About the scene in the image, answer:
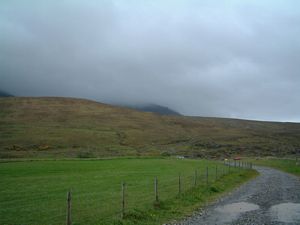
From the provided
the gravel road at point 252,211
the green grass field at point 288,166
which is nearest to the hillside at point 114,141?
the green grass field at point 288,166

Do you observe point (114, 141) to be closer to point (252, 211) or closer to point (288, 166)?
point (288, 166)

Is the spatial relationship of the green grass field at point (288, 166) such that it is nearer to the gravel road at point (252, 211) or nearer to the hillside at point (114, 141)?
the gravel road at point (252, 211)

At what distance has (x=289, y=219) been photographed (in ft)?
65.6

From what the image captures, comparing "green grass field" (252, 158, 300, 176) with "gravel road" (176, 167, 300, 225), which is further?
"green grass field" (252, 158, 300, 176)

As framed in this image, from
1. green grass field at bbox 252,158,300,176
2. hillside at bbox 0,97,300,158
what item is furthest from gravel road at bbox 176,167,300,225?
hillside at bbox 0,97,300,158

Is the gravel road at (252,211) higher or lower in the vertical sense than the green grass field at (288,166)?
higher

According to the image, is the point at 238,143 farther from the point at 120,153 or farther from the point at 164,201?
the point at 164,201

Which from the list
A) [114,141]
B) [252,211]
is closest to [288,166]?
[252,211]

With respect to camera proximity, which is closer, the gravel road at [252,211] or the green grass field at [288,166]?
the gravel road at [252,211]

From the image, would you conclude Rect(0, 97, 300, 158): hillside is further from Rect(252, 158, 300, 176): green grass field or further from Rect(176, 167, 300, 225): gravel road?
Rect(176, 167, 300, 225): gravel road

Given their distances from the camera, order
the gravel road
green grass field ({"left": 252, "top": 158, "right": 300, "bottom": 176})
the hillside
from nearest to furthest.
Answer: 1. the gravel road
2. green grass field ({"left": 252, "top": 158, "right": 300, "bottom": 176})
3. the hillside

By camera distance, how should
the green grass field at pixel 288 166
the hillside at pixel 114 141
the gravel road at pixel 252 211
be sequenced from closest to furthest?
the gravel road at pixel 252 211 → the green grass field at pixel 288 166 → the hillside at pixel 114 141

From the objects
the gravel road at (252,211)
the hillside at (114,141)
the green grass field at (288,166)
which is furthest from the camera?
the hillside at (114,141)

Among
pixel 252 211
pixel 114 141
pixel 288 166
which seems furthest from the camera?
pixel 114 141
